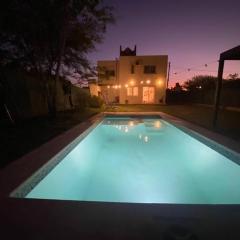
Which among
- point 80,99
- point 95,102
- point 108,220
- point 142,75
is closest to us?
point 108,220

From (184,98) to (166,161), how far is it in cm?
2361

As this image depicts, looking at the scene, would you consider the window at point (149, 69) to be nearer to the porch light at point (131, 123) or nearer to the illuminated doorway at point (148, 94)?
the illuminated doorway at point (148, 94)

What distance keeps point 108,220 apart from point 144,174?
3.42m

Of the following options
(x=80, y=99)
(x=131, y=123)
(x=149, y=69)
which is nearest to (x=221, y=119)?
(x=131, y=123)

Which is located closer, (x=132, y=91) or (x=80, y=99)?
(x=80, y=99)

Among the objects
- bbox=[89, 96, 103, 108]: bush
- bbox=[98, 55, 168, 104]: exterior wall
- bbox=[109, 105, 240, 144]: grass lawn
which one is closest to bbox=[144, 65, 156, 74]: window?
bbox=[98, 55, 168, 104]: exterior wall

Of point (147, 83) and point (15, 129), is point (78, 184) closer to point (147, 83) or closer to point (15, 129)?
point (15, 129)

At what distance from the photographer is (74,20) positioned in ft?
32.9

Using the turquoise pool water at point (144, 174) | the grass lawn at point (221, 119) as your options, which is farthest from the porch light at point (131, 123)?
the turquoise pool water at point (144, 174)

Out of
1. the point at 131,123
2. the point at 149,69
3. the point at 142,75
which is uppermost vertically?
the point at 149,69

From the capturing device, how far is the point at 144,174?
5.47 m

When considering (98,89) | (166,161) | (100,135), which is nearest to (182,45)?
(98,89)

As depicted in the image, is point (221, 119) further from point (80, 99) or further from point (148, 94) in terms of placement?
point (148, 94)

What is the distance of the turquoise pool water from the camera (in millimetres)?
4191
